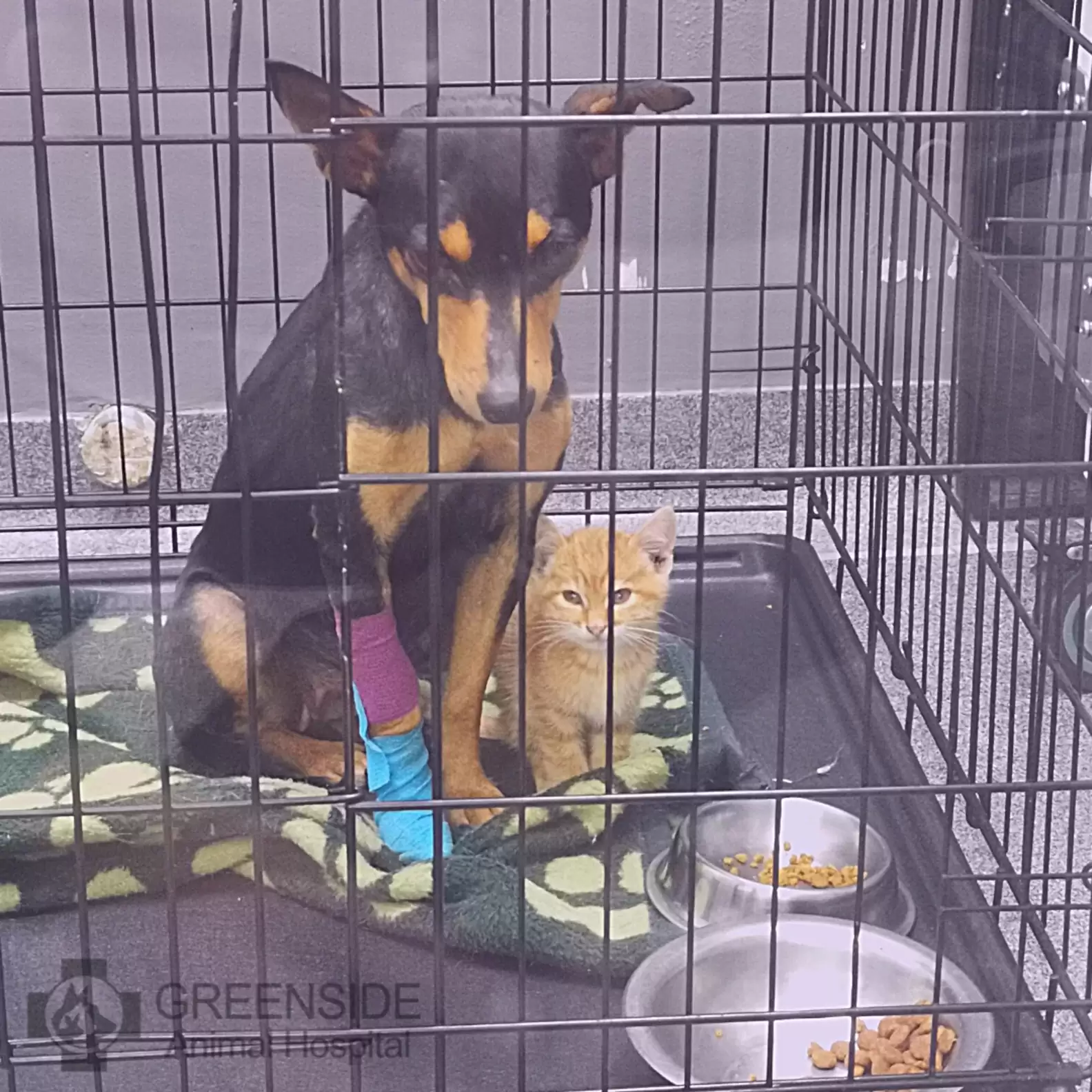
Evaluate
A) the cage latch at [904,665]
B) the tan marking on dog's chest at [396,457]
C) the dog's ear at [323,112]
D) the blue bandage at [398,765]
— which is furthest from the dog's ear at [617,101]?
the cage latch at [904,665]

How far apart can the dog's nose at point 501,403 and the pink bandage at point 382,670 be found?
327 mm

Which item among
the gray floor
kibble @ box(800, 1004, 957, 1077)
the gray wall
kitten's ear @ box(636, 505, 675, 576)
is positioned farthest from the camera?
the gray wall

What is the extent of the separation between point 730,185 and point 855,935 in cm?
126

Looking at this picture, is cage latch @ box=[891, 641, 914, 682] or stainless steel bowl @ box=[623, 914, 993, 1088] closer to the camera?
stainless steel bowl @ box=[623, 914, 993, 1088]

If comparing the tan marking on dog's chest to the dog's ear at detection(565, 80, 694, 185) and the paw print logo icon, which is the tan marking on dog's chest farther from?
the paw print logo icon

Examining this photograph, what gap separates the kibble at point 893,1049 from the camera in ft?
4.89

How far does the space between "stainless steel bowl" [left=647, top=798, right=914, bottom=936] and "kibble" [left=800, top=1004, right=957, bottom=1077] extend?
0.14 meters

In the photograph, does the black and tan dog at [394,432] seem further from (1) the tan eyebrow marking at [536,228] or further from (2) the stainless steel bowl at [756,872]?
(2) the stainless steel bowl at [756,872]

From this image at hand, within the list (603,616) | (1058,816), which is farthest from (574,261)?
(1058,816)

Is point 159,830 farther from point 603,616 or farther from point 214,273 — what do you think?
point 214,273

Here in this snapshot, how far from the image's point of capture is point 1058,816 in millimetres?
1978

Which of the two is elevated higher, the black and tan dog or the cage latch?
the black and tan dog

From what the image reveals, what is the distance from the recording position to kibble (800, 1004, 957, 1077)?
1491 millimetres

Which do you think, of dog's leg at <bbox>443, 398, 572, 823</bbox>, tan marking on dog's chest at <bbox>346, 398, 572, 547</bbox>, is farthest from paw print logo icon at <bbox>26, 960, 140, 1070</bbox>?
tan marking on dog's chest at <bbox>346, 398, 572, 547</bbox>
